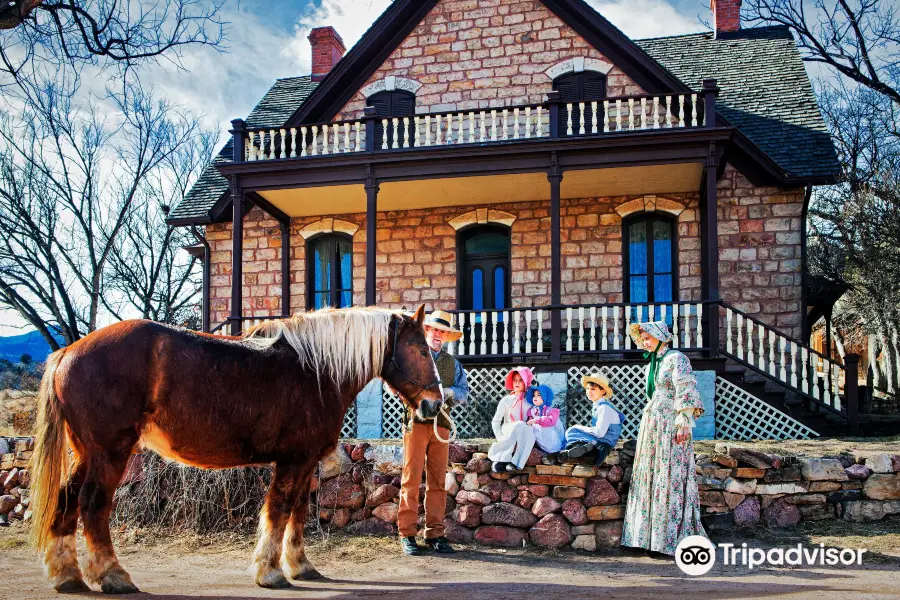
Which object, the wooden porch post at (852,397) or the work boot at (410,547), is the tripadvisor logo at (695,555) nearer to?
the work boot at (410,547)

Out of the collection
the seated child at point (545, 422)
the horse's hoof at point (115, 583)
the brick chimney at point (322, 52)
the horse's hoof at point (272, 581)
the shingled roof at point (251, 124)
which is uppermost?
the brick chimney at point (322, 52)

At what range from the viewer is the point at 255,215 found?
15477 mm

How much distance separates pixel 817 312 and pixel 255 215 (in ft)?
37.0

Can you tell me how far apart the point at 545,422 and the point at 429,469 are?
3.57ft

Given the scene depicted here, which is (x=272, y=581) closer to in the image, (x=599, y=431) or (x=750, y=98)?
(x=599, y=431)

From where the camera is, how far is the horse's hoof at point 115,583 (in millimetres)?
4820

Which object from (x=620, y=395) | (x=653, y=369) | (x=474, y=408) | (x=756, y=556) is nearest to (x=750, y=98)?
(x=620, y=395)

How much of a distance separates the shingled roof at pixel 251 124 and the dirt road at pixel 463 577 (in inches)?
328

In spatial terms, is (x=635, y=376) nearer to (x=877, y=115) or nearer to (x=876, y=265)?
(x=876, y=265)

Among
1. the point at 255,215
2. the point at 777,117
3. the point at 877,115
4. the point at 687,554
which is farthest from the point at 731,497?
the point at 877,115

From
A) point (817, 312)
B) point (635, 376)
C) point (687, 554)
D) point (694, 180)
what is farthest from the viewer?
point (817, 312)

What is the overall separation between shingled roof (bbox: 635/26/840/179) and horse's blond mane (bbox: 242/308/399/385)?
9.38 meters

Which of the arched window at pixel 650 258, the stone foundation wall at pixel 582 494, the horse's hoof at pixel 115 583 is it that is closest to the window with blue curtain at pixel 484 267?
the arched window at pixel 650 258

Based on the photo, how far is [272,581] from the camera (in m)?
5.15
